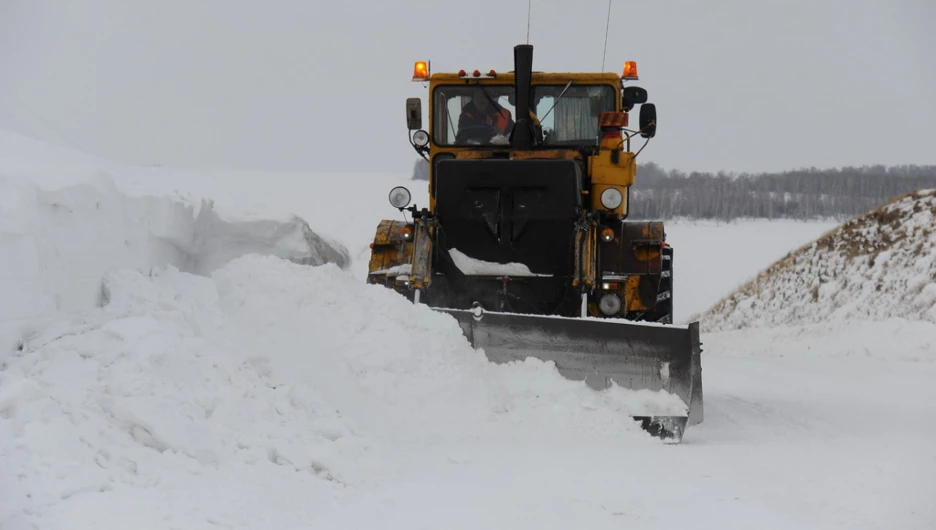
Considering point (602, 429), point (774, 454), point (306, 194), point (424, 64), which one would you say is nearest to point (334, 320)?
→ point (602, 429)

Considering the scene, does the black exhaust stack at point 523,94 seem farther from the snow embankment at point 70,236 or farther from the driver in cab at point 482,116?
the snow embankment at point 70,236

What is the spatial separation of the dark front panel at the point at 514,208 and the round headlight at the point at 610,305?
0.40 meters

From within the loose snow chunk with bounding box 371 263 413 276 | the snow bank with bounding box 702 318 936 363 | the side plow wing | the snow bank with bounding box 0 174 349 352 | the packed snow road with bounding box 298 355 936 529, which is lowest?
the snow bank with bounding box 702 318 936 363

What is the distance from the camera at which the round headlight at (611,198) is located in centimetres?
800

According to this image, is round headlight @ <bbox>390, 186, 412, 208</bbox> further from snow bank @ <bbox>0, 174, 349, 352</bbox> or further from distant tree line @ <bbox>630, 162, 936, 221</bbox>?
distant tree line @ <bbox>630, 162, 936, 221</bbox>

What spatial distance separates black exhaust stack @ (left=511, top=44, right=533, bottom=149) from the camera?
27.2 ft

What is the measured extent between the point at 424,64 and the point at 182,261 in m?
3.51

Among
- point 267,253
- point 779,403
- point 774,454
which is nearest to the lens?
point 774,454

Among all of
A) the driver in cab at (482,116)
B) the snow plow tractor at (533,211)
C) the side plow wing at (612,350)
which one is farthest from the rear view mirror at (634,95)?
the side plow wing at (612,350)

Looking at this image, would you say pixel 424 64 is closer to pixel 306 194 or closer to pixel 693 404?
pixel 693 404

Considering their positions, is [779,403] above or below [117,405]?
below

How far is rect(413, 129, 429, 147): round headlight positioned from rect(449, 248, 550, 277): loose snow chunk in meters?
1.17

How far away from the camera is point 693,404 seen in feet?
20.5

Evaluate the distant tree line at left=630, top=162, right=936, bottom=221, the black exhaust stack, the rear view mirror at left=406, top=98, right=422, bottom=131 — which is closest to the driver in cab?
the black exhaust stack
